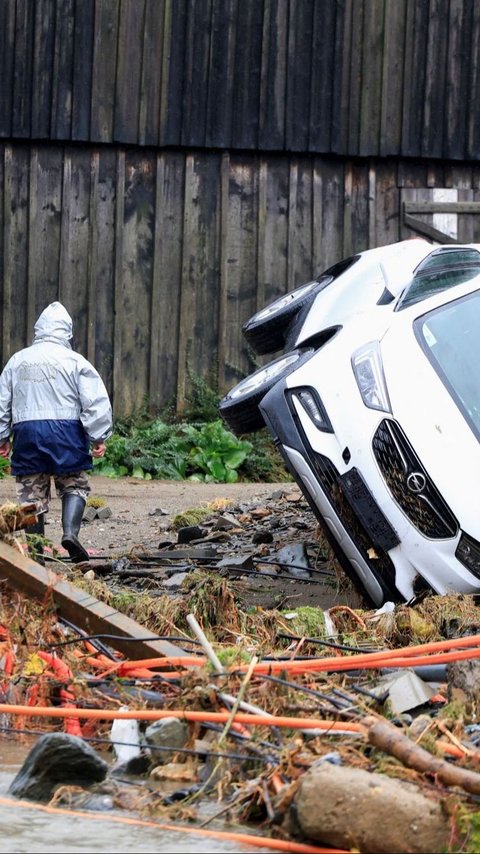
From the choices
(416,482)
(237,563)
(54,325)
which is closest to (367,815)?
(416,482)

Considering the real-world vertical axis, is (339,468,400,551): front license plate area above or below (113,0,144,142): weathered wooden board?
below

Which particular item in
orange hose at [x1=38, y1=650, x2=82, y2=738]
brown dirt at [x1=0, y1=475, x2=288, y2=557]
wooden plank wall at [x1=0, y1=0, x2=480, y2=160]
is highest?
wooden plank wall at [x1=0, y1=0, x2=480, y2=160]

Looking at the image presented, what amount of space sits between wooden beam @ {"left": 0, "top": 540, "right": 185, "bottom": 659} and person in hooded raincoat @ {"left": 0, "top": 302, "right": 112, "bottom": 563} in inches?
132

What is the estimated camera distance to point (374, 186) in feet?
47.8

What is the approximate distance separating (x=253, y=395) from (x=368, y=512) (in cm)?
127

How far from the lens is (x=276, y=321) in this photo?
28.7ft

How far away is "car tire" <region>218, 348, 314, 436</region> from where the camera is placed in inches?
293

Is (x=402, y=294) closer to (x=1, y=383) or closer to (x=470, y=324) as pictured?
(x=470, y=324)

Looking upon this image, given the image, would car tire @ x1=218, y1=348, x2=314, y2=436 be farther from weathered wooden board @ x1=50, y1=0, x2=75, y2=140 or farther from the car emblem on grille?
weathered wooden board @ x1=50, y1=0, x2=75, y2=140

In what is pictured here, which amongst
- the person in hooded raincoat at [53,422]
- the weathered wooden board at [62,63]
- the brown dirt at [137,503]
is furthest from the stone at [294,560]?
the weathered wooden board at [62,63]

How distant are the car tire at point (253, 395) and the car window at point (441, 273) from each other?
0.70 metres

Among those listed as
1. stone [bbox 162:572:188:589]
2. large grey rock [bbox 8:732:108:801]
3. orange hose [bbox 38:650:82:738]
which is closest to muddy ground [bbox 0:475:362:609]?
stone [bbox 162:572:188:589]

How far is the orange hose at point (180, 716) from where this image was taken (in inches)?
166

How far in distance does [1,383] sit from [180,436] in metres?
4.50
